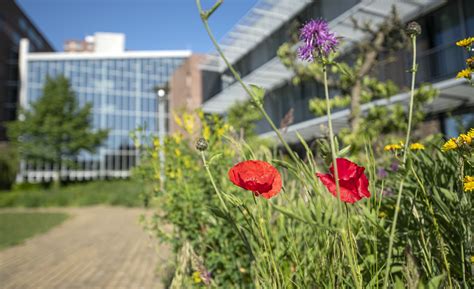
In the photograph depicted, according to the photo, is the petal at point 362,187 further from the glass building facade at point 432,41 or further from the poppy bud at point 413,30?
the glass building facade at point 432,41

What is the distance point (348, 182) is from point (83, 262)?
5.46 metres

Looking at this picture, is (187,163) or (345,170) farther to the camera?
(187,163)

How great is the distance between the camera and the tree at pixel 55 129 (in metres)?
24.2

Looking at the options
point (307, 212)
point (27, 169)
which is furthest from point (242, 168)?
point (27, 169)

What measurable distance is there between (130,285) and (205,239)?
1732 mm

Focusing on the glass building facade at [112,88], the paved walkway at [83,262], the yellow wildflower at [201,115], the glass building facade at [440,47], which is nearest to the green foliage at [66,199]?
the paved walkway at [83,262]

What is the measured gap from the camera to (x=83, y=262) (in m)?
5.39

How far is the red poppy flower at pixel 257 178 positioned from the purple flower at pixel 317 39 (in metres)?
0.34

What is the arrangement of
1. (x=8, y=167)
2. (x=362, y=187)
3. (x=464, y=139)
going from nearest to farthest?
(x=362, y=187)
(x=464, y=139)
(x=8, y=167)

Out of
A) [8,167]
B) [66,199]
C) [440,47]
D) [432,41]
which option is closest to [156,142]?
[440,47]

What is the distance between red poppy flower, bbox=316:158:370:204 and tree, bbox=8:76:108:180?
26.5m

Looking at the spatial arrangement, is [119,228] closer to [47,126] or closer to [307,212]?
[307,212]

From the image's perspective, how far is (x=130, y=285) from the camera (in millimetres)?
4020

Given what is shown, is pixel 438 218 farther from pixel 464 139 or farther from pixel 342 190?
pixel 342 190
